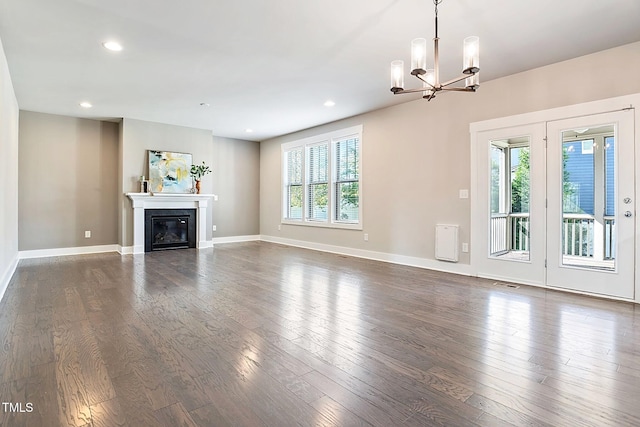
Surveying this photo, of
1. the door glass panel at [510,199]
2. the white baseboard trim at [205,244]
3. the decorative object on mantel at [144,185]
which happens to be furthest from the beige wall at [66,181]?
the door glass panel at [510,199]

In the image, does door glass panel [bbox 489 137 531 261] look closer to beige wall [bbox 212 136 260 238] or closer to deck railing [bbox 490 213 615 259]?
deck railing [bbox 490 213 615 259]

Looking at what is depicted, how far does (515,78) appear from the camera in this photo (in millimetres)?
4277

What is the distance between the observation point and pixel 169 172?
7008mm

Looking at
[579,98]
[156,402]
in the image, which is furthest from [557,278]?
[156,402]

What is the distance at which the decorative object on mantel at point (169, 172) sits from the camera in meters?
6.80

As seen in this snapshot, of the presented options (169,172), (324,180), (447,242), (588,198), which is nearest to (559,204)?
(588,198)

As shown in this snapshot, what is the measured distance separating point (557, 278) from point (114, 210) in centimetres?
766

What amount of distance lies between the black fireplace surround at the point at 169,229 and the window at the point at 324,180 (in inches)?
85.3

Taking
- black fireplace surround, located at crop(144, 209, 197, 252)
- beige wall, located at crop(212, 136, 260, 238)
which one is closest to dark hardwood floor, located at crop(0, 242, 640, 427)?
black fireplace surround, located at crop(144, 209, 197, 252)

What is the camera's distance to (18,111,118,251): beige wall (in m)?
6.05

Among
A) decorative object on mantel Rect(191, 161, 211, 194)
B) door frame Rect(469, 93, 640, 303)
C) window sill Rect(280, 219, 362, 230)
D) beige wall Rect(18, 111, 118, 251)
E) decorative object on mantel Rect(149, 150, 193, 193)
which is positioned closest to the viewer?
door frame Rect(469, 93, 640, 303)

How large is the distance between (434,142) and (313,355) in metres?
3.99

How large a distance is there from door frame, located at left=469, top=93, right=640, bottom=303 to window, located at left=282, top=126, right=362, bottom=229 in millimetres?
2154

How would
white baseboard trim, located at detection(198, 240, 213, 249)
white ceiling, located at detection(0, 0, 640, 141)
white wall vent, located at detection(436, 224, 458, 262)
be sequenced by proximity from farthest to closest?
white baseboard trim, located at detection(198, 240, 213, 249), white wall vent, located at detection(436, 224, 458, 262), white ceiling, located at detection(0, 0, 640, 141)
